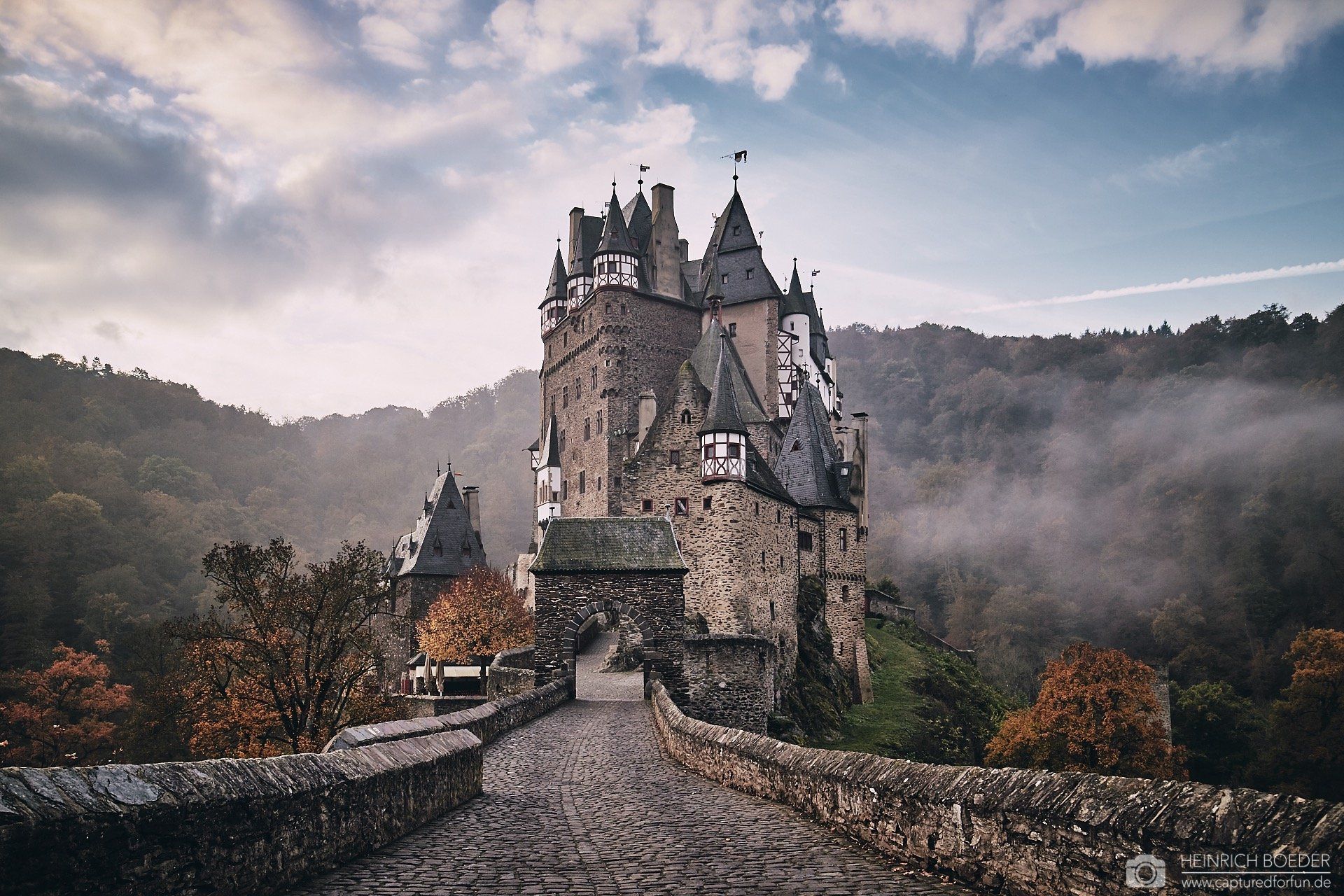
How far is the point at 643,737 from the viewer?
60.2ft

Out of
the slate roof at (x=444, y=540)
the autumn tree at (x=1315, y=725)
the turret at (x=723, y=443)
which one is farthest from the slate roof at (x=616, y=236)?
the autumn tree at (x=1315, y=725)

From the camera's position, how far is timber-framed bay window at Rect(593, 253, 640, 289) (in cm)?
6050

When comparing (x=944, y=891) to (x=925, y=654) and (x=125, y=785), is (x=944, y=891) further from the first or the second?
(x=925, y=654)

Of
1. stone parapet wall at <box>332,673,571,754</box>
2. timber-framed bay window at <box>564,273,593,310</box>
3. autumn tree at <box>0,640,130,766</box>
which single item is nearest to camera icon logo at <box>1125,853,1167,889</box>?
stone parapet wall at <box>332,673,571,754</box>

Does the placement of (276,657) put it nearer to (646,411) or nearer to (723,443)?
(723,443)

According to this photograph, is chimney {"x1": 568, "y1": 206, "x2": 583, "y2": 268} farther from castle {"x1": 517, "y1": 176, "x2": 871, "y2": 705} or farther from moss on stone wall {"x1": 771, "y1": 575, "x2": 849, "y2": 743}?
moss on stone wall {"x1": 771, "y1": 575, "x2": 849, "y2": 743}

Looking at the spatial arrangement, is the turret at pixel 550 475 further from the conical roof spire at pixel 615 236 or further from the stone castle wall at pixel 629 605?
the stone castle wall at pixel 629 605

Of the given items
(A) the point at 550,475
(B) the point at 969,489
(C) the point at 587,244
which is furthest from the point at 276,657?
(B) the point at 969,489

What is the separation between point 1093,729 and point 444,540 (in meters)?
37.2

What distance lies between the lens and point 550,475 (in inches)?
2510

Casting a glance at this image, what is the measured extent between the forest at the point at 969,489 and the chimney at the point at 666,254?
33.8 metres

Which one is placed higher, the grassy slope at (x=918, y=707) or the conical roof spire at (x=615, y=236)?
the conical roof spire at (x=615, y=236)

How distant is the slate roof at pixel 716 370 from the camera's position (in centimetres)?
5088

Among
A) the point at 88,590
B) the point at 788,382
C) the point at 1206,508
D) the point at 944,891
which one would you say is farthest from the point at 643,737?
the point at 1206,508
